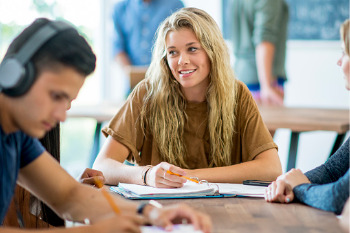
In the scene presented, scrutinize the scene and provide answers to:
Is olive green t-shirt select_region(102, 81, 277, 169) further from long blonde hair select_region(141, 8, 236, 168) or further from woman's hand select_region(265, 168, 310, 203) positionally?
woman's hand select_region(265, 168, 310, 203)

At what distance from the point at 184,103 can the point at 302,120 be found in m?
1.08

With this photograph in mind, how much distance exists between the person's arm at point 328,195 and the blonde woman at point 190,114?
1.53 feet

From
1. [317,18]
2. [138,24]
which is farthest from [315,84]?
[138,24]

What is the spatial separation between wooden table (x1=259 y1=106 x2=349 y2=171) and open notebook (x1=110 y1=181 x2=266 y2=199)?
3.99ft

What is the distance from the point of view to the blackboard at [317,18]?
200 inches

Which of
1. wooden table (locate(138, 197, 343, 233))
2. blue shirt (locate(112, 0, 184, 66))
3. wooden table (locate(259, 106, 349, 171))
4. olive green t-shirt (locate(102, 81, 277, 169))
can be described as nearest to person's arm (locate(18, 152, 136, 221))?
wooden table (locate(138, 197, 343, 233))

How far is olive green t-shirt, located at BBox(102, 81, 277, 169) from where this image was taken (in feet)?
6.30

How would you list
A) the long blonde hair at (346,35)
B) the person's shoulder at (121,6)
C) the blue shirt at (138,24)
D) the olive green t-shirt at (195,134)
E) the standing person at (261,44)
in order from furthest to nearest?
the person's shoulder at (121,6), the blue shirt at (138,24), the standing person at (261,44), the olive green t-shirt at (195,134), the long blonde hair at (346,35)

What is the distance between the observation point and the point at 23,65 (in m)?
0.99

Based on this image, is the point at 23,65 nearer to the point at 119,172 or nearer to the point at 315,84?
the point at 119,172

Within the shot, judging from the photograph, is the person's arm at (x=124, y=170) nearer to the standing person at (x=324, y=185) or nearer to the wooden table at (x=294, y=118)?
the standing person at (x=324, y=185)

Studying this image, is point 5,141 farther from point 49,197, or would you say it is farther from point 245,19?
point 245,19

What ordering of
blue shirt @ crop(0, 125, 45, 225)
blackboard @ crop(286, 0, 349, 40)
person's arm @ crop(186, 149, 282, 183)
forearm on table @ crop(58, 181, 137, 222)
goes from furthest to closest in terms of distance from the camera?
1. blackboard @ crop(286, 0, 349, 40)
2. person's arm @ crop(186, 149, 282, 183)
3. forearm on table @ crop(58, 181, 137, 222)
4. blue shirt @ crop(0, 125, 45, 225)

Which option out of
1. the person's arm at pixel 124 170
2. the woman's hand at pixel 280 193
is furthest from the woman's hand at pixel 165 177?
the woman's hand at pixel 280 193
